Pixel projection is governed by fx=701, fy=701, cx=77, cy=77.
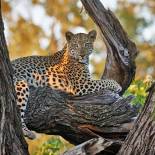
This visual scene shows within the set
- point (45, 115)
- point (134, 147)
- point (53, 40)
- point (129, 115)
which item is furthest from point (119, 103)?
point (53, 40)

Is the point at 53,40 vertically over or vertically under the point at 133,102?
over

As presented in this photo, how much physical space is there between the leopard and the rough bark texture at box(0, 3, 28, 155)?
6.55 ft

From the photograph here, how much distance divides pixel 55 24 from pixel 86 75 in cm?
1387

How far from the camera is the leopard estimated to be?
29.6ft

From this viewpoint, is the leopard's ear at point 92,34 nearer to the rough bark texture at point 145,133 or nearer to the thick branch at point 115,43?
the thick branch at point 115,43

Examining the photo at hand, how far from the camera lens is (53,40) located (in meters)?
22.4

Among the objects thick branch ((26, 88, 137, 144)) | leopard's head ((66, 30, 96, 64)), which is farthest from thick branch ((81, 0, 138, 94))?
leopard's head ((66, 30, 96, 64))

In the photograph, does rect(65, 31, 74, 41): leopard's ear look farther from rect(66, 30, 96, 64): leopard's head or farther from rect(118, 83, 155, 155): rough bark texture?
rect(118, 83, 155, 155): rough bark texture

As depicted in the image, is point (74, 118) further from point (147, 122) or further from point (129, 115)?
point (147, 122)

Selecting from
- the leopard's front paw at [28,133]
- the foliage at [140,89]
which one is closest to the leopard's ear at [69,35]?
the foliage at [140,89]

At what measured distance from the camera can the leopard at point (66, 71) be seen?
9008mm

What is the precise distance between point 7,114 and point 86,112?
172cm

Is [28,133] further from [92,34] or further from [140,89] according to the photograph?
[92,34]

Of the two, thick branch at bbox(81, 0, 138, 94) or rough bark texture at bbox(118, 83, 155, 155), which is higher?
thick branch at bbox(81, 0, 138, 94)
